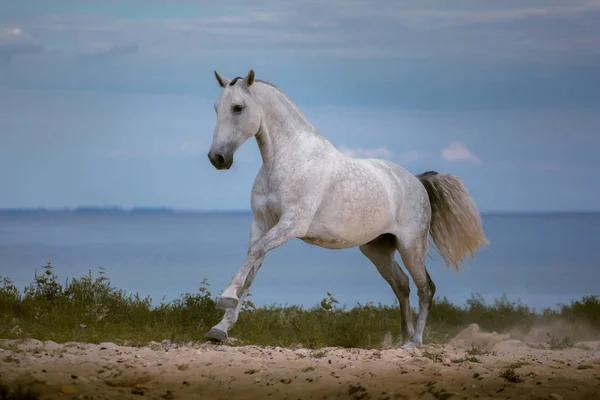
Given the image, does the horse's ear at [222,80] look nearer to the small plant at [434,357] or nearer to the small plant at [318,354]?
the small plant at [318,354]

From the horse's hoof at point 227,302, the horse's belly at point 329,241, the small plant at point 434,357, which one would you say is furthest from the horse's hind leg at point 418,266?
the horse's hoof at point 227,302

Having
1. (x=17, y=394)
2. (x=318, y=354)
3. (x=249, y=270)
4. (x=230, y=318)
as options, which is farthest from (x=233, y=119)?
(x=17, y=394)

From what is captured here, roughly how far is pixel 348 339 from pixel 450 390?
2526 mm

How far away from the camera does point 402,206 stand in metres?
8.95

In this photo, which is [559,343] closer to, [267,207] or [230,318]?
[267,207]

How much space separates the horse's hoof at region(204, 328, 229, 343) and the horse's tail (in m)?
2.88

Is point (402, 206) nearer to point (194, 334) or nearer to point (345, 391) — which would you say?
point (194, 334)

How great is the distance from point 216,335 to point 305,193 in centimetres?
147

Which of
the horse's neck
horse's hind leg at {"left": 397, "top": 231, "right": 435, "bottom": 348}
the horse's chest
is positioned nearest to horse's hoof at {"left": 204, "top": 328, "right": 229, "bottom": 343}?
the horse's chest

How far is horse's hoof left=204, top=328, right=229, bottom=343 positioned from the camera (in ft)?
25.3

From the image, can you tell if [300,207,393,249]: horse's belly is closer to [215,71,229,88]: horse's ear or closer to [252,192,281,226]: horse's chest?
[252,192,281,226]: horse's chest

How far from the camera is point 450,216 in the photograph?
9.59 metres

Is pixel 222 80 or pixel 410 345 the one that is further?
pixel 410 345

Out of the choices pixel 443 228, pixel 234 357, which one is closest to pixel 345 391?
pixel 234 357
